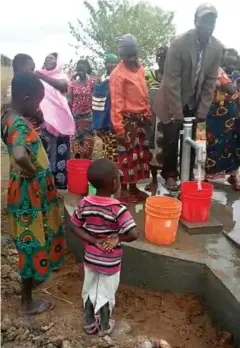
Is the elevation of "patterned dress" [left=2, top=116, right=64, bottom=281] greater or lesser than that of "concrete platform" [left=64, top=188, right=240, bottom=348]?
greater

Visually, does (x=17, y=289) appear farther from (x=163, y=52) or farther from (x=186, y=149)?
(x=163, y=52)

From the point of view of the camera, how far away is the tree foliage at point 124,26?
1406 centimetres

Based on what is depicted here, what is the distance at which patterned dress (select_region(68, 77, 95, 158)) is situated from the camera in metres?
6.40

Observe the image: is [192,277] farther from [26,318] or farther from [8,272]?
[8,272]

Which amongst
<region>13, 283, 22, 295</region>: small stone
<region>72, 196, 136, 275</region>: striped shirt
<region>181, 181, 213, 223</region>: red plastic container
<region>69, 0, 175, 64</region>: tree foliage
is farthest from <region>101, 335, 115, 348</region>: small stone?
<region>69, 0, 175, 64</region>: tree foliage

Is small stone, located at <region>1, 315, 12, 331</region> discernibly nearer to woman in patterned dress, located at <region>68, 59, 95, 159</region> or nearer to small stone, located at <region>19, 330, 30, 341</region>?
small stone, located at <region>19, 330, 30, 341</region>

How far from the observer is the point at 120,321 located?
313cm

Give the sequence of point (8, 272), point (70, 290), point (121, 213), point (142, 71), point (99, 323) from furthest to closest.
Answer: point (142, 71) < point (8, 272) < point (70, 290) < point (99, 323) < point (121, 213)

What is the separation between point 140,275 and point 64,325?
0.74 metres

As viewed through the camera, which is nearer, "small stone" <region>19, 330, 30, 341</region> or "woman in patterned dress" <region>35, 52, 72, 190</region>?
"small stone" <region>19, 330, 30, 341</region>

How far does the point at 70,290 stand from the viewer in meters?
3.58

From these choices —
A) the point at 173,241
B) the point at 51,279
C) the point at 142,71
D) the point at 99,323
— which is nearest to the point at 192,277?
the point at 173,241

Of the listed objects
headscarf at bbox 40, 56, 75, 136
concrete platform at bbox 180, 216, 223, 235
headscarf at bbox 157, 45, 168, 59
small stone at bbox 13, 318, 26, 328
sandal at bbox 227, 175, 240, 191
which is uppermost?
headscarf at bbox 157, 45, 168, 59

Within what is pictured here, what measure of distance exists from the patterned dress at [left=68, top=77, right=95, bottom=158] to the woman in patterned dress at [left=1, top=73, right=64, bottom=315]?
3299mm
